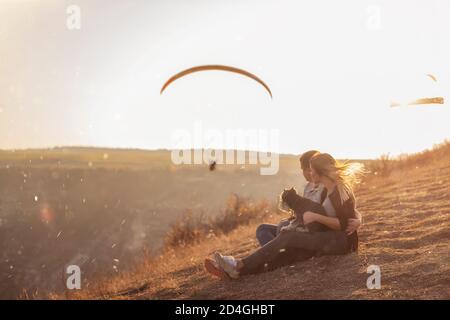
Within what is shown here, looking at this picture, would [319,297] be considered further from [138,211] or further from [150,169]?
[150,169]

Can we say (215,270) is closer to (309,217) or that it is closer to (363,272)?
(309,217)

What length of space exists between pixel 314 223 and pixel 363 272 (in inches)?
29.6

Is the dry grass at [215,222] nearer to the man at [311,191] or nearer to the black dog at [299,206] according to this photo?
the man at [311,191]

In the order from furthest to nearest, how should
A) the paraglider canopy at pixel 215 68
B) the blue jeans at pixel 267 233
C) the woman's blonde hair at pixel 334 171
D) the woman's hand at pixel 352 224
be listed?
the paraglider canopy at pixel 215 68
the blue jeans at pixel 267 233
the woman's hand at pixel 352 224
the woman's blonde hair at pixel 334 171

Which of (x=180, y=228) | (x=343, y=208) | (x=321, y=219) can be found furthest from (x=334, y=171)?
(x=180, y=228)

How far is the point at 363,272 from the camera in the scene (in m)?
5.80

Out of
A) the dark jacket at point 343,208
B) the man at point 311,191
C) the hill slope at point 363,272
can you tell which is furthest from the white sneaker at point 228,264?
the dark jacket at point 343,208

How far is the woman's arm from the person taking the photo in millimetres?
5840

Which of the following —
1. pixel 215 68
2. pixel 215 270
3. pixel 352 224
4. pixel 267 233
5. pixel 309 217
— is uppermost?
pixel 215 68

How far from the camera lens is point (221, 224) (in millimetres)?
17344

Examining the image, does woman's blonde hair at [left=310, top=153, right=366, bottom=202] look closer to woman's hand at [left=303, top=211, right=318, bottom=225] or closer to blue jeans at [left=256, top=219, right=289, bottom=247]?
woman's hand at [left=303, top=211, right=318, bottom=225]

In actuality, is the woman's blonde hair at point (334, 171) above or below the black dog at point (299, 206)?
above

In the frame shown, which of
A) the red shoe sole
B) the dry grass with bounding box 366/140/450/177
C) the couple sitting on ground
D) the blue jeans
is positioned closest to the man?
the couple sitting on ground

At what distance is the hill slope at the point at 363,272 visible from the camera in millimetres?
5388
